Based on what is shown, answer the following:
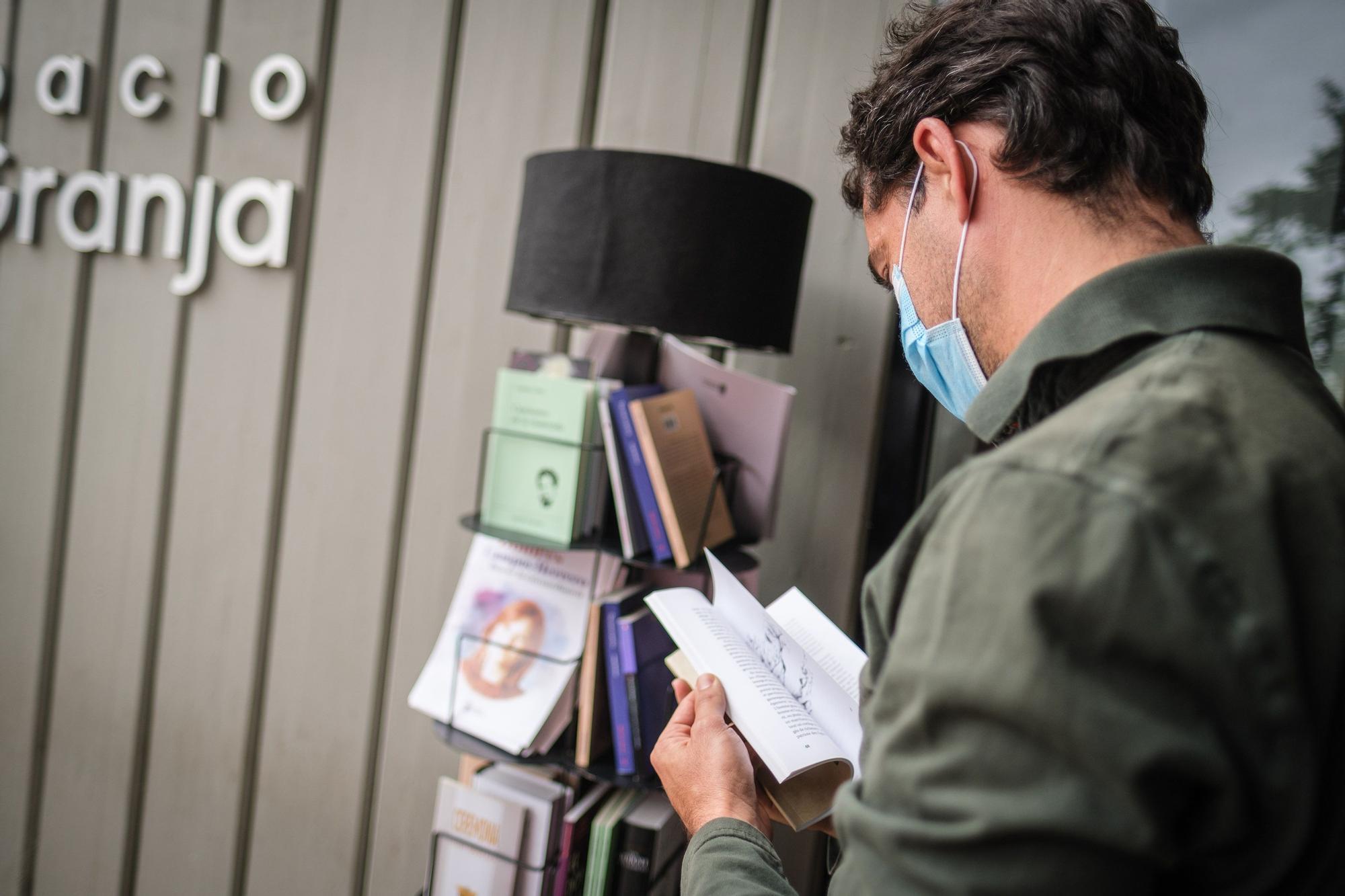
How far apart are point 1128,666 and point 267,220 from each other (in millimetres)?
2221

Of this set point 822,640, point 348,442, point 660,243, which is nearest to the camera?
point 822,640

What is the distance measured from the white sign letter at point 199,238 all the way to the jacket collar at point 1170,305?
216cm

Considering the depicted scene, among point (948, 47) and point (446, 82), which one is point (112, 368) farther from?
point (948, 47)

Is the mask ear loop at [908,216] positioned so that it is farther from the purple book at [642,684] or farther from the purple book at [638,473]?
the purple book at [642,684]

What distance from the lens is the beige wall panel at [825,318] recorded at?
165 cm

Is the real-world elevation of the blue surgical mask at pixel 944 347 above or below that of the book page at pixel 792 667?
above

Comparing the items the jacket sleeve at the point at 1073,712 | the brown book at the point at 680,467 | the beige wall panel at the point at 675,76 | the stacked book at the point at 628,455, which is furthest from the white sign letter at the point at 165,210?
the jacket sleeve at the point at 1073,712

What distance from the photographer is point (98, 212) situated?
224 cm

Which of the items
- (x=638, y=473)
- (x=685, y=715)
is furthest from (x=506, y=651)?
(x=685, y=715)

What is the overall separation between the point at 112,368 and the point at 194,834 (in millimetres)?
1297

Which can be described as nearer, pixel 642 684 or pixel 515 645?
pixel 642 684

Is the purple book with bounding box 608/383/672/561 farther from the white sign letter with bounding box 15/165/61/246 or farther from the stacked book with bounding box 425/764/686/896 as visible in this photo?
the white sign letter with bounding box 15/165/61/246

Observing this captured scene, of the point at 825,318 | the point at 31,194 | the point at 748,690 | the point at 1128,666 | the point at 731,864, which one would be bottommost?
the point at 731,864

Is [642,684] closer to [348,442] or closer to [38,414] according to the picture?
[348,442]
